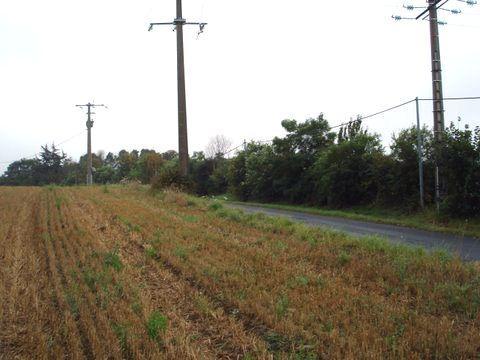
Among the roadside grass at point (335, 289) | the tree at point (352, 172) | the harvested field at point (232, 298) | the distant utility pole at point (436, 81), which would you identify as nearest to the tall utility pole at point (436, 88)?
the distant utility pole at point (436, 81)

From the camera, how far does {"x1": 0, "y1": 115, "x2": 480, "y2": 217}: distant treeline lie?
16.4 m

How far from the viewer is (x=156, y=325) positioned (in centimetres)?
518

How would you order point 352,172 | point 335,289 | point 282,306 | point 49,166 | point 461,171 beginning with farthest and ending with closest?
point 49,166 < point 352,172 < point 461,171 < point 335,289 < point 282,306

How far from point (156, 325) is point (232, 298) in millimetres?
1283

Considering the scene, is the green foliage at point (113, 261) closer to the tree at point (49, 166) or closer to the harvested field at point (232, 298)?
the harvested field at point (232, 298)

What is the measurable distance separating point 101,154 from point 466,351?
123460 millimetres

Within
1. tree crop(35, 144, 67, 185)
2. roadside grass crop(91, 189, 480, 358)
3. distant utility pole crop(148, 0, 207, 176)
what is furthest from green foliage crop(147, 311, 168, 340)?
tree crop(35, 144, 67, 185)

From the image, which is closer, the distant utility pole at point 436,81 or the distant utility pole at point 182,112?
the distant utility pole at point 436,81

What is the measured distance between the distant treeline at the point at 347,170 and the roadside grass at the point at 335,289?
26.5 ft

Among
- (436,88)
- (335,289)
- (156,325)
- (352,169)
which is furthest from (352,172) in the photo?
(156,325)

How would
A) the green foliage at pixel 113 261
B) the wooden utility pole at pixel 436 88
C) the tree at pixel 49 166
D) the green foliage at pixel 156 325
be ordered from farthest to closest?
the tree at pixel 49 166
the wooden utility pole at pixel 436 88
the green foliage at pixel 113 261
the green foliage at pixel 156 325

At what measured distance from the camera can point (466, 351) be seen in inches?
175

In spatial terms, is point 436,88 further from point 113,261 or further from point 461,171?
point 113,261

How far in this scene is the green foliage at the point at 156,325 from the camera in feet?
16.5
